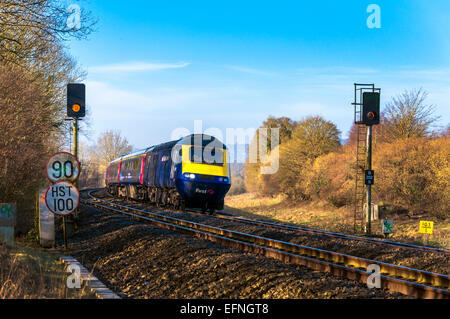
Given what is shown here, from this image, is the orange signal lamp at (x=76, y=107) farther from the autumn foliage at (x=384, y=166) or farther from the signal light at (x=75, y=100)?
the autumn foliage at (x=384, y=166)

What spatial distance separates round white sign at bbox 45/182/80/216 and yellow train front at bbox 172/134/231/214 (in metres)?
10.4

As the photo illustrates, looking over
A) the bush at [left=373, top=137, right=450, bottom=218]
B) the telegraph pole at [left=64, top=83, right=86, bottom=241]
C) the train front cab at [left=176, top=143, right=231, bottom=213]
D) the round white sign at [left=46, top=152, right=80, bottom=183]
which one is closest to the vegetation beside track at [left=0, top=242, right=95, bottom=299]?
the round white sign at [left=46, top=152, right=80, bottom=183]

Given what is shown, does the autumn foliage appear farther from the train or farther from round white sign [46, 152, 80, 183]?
round white sign [46, 152, 80, 183]

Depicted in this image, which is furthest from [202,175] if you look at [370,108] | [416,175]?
[416,175]

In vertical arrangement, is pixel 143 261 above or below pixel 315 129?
below

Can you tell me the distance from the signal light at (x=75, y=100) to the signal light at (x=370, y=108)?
1095 cm

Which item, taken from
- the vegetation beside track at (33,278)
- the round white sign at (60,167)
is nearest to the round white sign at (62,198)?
the round white sign at (60,167)

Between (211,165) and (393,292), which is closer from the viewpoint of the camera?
(393,292)

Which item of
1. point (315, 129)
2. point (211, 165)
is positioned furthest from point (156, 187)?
point (315, 129)

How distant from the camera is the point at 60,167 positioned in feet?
35.7
